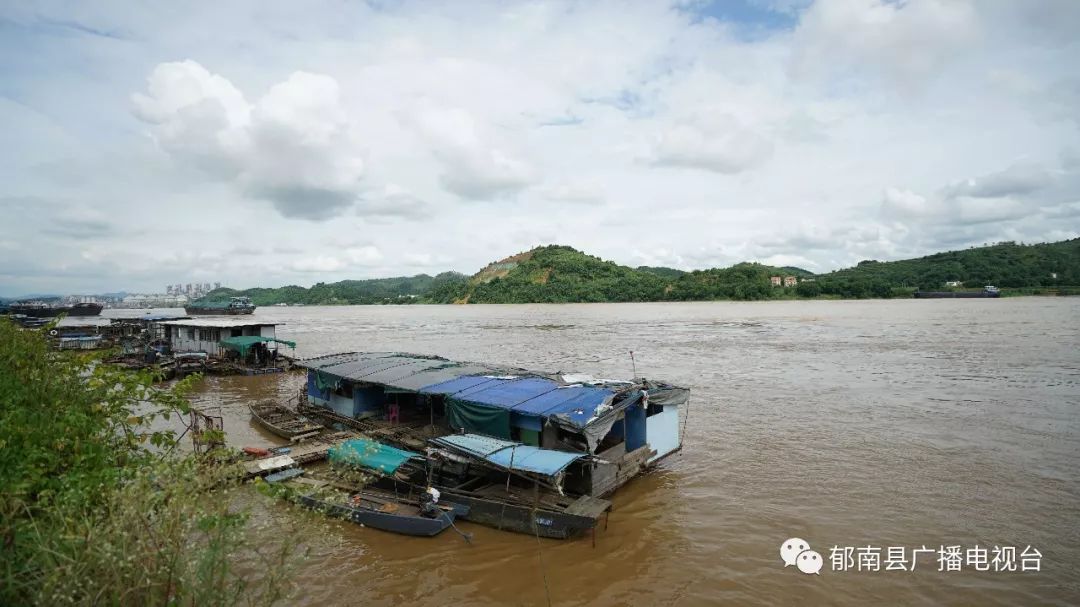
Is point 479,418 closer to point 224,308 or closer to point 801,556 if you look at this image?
point 801,556

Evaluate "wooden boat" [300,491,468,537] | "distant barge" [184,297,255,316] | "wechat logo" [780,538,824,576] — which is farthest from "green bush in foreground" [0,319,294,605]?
"distant barge" [184,297,255,316]

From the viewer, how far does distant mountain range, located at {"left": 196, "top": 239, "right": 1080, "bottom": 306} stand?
109m

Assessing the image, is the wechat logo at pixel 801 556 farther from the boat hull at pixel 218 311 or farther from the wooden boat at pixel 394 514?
the boat hull at pixel 218 311

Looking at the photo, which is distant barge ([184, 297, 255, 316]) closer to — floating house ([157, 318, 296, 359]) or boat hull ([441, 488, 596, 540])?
floating house ([157, 318, 296, 359])

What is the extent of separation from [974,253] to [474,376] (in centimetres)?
14877

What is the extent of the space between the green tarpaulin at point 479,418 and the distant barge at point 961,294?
125406 mm

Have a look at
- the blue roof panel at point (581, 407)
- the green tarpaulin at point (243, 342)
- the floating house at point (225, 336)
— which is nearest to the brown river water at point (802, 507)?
the green tarpaulin at point (243, 342)

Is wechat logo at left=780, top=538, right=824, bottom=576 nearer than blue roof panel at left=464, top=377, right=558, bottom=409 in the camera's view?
Yes

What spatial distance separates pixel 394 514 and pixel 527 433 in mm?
4058

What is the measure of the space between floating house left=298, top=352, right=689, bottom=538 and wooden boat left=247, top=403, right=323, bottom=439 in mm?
1667

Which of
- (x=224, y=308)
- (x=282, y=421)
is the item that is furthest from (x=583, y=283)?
(x=282, y=421)

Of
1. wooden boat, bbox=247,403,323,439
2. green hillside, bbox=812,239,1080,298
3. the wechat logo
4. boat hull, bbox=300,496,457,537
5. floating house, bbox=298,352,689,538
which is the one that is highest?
green hillside, bbox=812,239,1080,298

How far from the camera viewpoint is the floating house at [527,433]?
11930mm

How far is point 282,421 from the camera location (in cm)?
2067
